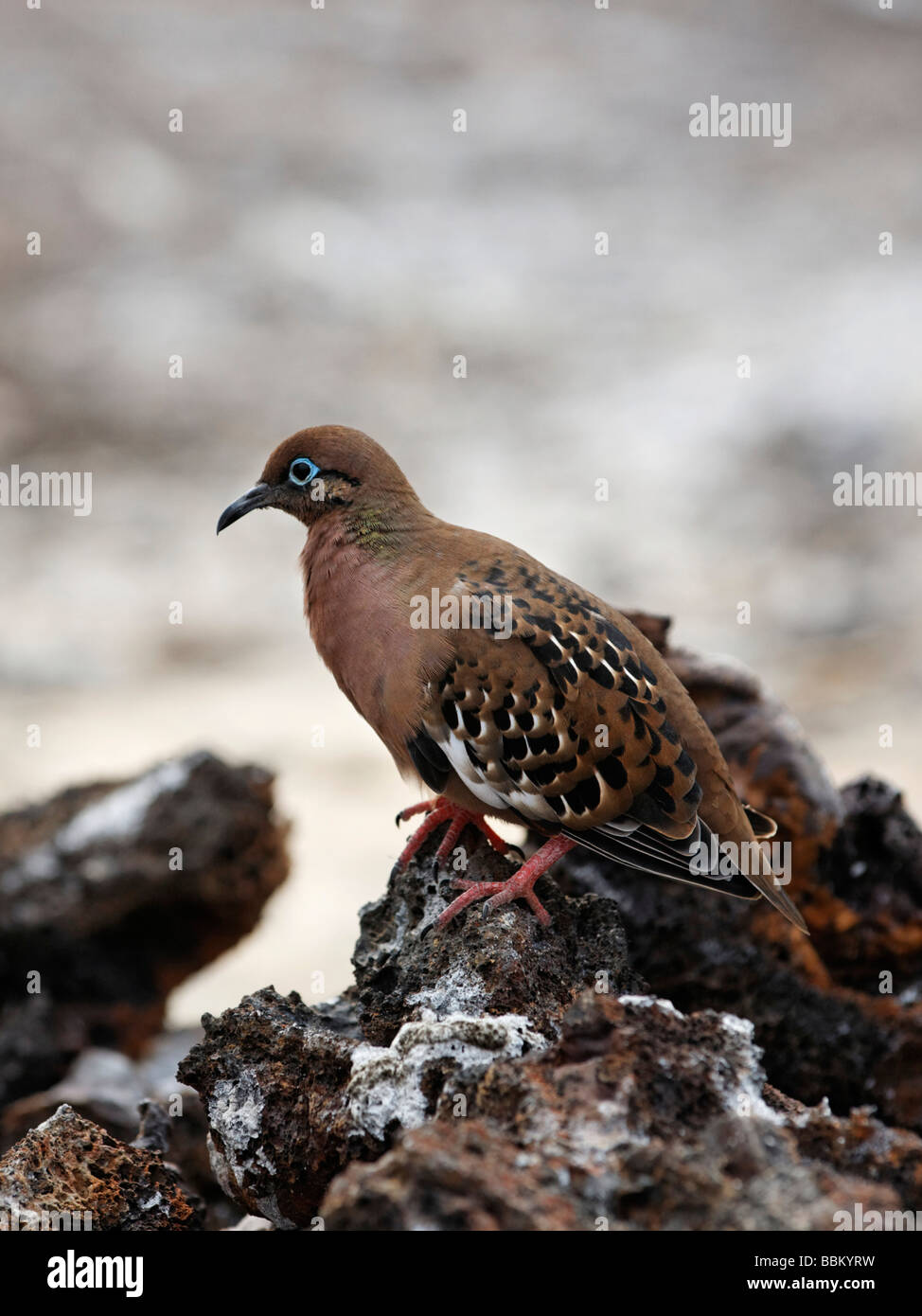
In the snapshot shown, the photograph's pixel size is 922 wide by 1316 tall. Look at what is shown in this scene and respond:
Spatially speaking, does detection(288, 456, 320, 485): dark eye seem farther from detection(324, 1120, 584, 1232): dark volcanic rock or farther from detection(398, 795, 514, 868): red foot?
detection(324, 1120, 584, 1232): dark volcanic rock

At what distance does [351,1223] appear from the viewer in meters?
2.60

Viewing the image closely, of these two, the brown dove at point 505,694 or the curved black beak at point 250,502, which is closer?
the brown dove at point 505,694

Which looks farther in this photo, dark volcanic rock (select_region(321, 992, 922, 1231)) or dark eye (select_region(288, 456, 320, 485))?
dark eye (select_region(288, 456, 320, 485))

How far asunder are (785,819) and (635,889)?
3.06 ft

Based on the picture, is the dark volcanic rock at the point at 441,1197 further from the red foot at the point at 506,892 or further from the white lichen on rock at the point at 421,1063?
the red foot at the point at 506,892

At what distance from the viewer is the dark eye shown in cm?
560

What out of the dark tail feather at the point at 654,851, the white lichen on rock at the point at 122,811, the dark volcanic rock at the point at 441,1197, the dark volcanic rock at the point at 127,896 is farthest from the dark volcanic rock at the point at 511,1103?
the white lichen on rock at the point at 122,811

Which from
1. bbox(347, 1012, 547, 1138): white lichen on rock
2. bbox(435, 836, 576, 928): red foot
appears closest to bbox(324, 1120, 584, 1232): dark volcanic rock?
bbox(347, 1012, 547, 1138): white lichen on rock

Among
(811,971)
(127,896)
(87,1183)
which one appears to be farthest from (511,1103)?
(127,896)

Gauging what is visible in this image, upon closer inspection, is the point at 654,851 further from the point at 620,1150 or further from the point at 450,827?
the point at 620,1150

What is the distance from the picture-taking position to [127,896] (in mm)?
8141

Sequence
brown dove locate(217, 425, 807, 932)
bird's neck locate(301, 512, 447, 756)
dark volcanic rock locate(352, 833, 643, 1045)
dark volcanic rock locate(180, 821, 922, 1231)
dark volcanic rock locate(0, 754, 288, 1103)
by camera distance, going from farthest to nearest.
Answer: dark volcanic rock locate(0, 754, 288, 1103) → bird's neck locate(301, 512, 447, 756) → brown dove locate(217, 425, 807, 932) → dark volcanic rock locate(352, 833, 643, 1045) → dark volcanic rock locate(180, 821, 922, 1231)

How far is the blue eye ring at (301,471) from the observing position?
5.60m

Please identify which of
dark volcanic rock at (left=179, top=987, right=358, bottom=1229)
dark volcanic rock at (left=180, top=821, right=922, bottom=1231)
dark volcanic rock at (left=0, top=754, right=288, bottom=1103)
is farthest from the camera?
dark volcanic rock at (left=0, top=754, right=288, bottom=1103)
